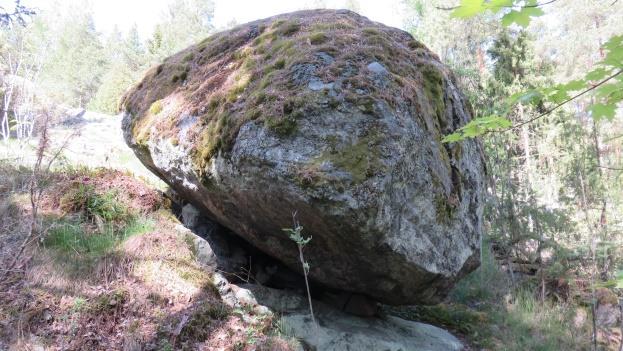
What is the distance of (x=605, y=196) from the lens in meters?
8.83

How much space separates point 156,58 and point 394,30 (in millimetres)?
24227

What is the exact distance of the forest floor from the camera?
3523 mm

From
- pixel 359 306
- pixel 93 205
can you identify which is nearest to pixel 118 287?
pixel 93 205

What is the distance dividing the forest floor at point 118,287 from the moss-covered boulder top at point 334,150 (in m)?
0.70

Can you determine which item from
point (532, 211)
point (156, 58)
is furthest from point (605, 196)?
point (156, 58)

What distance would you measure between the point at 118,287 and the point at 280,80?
2.63 m

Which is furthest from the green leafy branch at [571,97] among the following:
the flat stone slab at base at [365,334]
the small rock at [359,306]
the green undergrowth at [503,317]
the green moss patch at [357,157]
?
the green undergrowth at [503,317]

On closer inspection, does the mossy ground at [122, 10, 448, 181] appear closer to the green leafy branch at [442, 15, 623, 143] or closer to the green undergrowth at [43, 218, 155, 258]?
the green undergrowth at [43, 218, 155, 258]

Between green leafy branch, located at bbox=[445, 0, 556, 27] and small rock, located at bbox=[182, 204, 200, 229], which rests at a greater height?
green leafy branch, located at bbox=[445, 0, 556, 27]

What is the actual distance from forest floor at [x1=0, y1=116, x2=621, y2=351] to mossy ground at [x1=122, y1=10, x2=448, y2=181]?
1.09 metres

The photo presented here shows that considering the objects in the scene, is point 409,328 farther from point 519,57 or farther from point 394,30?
point 519,57

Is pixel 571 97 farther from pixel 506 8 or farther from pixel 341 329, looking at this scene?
pixel 341 329

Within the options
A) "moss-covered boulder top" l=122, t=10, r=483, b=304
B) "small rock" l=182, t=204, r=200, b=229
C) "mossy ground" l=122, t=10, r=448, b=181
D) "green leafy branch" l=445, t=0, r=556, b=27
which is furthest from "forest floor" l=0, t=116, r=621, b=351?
"green leafy branch" l=445, t=0, r=556, b=27

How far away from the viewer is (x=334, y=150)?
3523 mm
